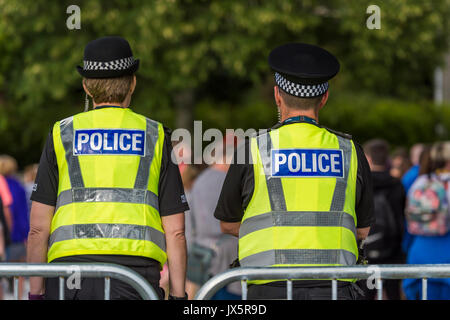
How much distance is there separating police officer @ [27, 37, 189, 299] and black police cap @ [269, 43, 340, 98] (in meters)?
0.62

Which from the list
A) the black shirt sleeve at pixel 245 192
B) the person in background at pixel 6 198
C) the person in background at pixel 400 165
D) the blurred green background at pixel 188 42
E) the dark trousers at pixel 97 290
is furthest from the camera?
the blurred green background at pixel 188 42

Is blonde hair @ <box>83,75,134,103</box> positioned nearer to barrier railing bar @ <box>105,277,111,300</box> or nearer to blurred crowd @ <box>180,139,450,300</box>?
barrier railing bar @ <box>105,277,111,300</box>

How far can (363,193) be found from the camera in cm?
351

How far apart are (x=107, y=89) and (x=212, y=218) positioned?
3.44 metres

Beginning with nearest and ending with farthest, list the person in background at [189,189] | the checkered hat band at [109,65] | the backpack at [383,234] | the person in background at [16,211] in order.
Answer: the checkered hat band at [109,65]
the person in background at [189,189]
the backpack at [383,234]
the person in background at [16,211]

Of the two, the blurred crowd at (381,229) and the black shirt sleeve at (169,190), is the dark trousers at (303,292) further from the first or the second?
the blurred crowd at (381,229)

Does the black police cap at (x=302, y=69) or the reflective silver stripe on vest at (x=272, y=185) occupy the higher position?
the black police cap at (x=302, y=69)

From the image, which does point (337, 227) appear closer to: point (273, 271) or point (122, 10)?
point (273, 271)

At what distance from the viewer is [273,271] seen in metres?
2.97

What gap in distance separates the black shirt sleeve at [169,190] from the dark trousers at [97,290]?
29cm

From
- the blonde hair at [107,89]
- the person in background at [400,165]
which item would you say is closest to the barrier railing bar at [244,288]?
the blonde hair at [107,89]

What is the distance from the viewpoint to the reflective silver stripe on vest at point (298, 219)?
3.31 meters

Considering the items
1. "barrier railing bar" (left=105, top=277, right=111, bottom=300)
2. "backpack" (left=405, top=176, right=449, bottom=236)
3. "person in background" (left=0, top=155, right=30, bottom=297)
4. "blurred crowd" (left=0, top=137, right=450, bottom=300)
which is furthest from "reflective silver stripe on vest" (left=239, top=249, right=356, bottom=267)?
"person in background" (left=0, top=155, right=30, bottom=297)

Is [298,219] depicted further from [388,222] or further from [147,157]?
[388,222]
